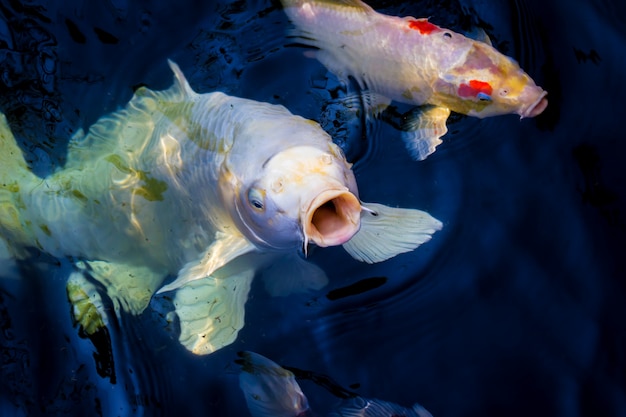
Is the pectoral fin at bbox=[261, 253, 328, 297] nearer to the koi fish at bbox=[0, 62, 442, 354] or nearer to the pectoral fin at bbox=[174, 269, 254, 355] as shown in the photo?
the koi fish at bbox=[0, 62, 442, 354]

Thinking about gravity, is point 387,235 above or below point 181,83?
below

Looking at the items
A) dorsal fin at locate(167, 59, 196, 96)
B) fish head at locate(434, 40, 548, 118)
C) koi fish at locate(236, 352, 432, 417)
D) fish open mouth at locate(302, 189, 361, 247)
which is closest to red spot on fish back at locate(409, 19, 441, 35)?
fish head at locate(434, 40, 548, 118)

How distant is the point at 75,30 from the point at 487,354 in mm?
3203

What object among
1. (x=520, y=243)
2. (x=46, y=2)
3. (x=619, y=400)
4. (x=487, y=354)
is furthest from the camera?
(x=46, y=2)

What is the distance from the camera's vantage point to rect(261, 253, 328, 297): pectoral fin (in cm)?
350

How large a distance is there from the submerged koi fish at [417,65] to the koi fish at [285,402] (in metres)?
1.45

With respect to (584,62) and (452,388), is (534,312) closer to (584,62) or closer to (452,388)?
(452,388)

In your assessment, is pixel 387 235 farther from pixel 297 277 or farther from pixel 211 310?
pixel 211 310

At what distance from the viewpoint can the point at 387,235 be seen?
10.8 ft

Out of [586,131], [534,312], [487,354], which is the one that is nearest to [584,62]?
[586,131]

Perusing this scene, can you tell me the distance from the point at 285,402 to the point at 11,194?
6.02ft

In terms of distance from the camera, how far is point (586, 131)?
3744 mm

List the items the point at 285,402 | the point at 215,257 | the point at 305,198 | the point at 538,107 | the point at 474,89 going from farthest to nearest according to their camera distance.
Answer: the point at 474,89
the point at 538,107
the point at 215,257
the point at 285,402
the point at 305,198

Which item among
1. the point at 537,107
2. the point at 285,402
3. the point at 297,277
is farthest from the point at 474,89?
the point at 285,402
